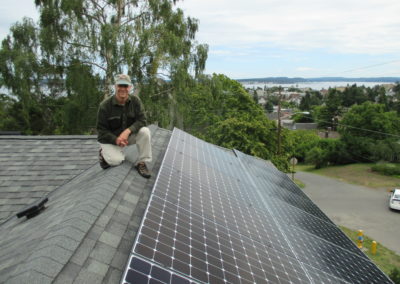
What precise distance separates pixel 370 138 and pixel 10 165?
50.2 m

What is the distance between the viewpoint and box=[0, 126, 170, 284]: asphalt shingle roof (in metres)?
2.64

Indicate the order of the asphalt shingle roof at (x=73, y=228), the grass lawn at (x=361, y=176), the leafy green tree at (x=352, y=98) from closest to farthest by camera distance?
the asphalt shingle roof at (x=73, y=228) < the grass lawn at (x=361, y=176) < the leafy green tree at (x=352, y=98)

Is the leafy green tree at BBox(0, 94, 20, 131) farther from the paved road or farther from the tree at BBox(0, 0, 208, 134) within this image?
the paved road

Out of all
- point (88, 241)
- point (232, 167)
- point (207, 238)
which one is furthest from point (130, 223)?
point (232, 167)

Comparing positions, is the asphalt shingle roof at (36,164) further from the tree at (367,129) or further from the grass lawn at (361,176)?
the tree at (367,129)

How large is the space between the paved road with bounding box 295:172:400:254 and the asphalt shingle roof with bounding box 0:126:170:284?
15.8 m

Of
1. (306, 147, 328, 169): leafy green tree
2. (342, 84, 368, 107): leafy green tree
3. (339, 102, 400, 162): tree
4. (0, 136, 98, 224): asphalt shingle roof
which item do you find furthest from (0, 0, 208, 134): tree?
(342, 84, 368, 107): leafy green tree

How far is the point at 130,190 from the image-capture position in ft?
15.8

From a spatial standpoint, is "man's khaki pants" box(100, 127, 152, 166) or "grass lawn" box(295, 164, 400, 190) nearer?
"man's khaki pants" box(100, 127, 152, 166)

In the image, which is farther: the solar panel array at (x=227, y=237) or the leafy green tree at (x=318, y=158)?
the leafy green tree at (x=318, y=158)

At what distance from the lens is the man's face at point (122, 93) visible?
16.7 ft

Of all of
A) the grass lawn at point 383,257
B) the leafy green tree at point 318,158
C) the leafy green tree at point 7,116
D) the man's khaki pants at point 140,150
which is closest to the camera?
the man's khaki pants at point 140,150

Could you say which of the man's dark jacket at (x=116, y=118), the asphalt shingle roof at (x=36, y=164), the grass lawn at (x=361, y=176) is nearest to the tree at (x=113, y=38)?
the asphalt shingle roof at (x=36, y=164)

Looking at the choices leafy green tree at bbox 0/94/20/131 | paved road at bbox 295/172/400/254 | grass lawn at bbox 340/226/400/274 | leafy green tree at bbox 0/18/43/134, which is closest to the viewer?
grass lawn at bbox 340/226/400/274
